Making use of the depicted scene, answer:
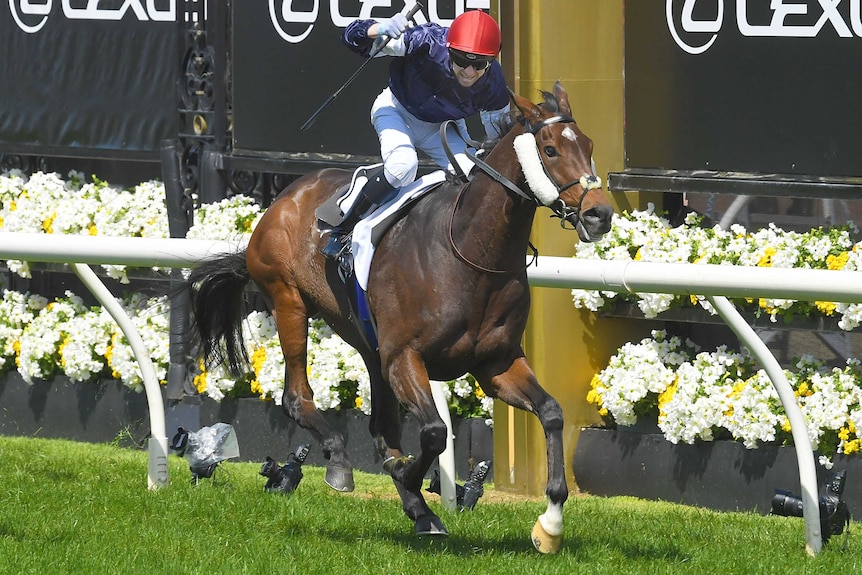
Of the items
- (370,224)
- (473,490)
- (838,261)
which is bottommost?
(473,490)

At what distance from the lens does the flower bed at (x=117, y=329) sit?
27.7 feet

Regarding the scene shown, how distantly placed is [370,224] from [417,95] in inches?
21.4

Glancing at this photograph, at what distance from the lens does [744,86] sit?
24.1 feet

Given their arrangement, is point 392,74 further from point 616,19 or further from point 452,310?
point 616,19

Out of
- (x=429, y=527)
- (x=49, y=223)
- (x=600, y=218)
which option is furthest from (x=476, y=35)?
(x=49, y=223)

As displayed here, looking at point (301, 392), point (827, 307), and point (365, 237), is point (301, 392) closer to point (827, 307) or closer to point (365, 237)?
point (365, 237)

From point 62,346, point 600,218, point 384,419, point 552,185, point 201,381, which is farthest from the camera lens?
point 62,346

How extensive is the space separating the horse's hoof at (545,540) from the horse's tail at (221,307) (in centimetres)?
217

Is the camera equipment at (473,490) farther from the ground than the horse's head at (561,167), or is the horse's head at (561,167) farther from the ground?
the horse's head at (561,167)

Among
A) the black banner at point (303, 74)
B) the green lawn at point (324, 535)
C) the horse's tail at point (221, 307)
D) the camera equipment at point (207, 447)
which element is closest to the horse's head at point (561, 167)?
the green lawn at point (324, 535)

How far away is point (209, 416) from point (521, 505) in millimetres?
2718

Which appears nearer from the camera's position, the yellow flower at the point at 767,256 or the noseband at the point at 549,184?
the noseband at the point at 549,184

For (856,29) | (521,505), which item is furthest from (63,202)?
(856,29)

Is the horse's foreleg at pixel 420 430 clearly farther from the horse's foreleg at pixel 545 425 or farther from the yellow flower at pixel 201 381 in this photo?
the yellow flower at pixel 201 381
